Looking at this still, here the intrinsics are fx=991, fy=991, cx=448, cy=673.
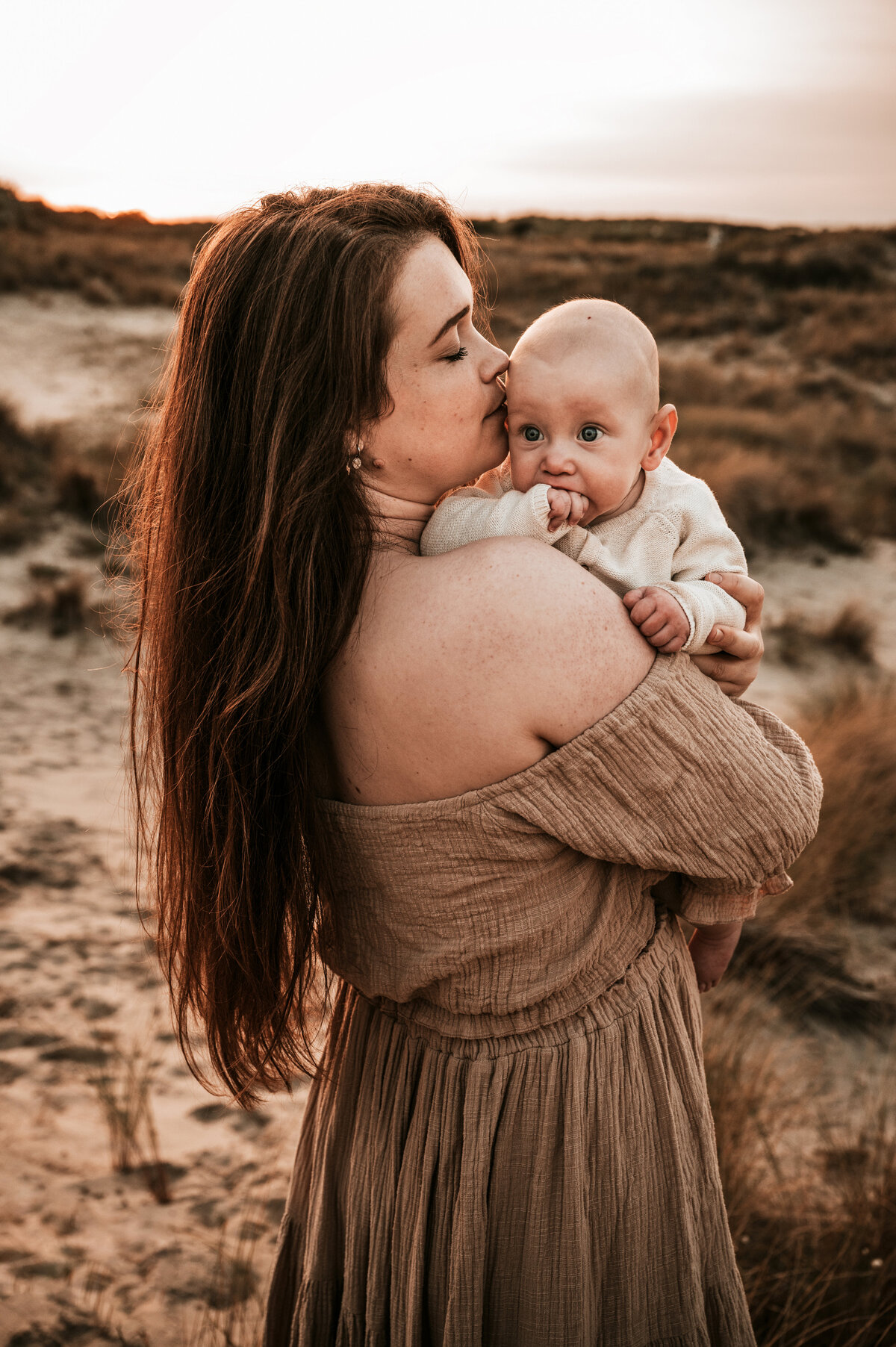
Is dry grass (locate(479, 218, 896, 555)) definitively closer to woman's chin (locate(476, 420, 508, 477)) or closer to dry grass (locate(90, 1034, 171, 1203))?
woman's chin (locate(476, 420, 508, 477))

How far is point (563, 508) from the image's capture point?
150 cm

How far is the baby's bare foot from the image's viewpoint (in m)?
1.78

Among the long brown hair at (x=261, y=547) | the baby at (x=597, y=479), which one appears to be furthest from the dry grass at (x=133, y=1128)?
the baby at (x=597, y=479)

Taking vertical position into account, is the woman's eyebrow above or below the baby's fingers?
above

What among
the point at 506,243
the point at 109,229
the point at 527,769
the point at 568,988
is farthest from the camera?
the point at 506,243

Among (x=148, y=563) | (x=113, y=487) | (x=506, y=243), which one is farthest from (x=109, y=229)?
(x=148, y=563)

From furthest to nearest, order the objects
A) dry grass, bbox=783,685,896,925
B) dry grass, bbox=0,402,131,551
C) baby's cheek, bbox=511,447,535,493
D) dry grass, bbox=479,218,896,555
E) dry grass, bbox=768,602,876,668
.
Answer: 1. dry grass, bbox=479,218,896,555
2. dry grass, bbox=0,402,131,551
3. dry grass, bbox=768,602,876,668
4. dry grass, bbox=783,685,896,925
5. baby's cheek, bbox=511,447,535,493

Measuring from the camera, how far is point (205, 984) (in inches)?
66.5

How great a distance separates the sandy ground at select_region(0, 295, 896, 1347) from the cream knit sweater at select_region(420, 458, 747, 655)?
54.5 inches

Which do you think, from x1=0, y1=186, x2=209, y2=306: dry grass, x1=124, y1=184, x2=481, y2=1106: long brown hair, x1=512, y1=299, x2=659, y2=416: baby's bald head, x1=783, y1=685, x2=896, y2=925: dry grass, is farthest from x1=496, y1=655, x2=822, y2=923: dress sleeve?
x1=0, y1=186, x2=209, y2=306: dry grass

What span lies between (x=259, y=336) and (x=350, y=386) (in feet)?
0.50

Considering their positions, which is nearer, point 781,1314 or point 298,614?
point 298,614

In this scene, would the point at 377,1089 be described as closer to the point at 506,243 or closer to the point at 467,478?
the point at 467,478

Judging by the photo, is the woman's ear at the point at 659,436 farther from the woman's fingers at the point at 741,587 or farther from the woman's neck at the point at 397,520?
the woman's neck at the point at 397,520
